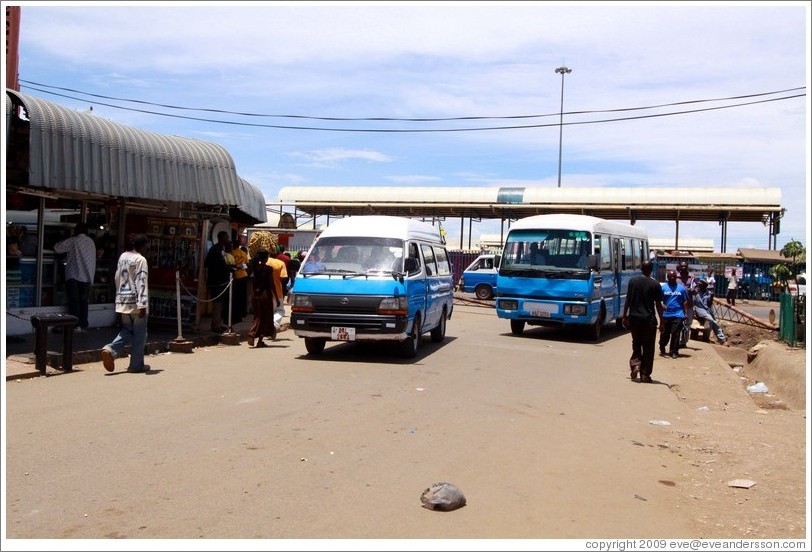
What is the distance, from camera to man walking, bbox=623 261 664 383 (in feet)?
38.7

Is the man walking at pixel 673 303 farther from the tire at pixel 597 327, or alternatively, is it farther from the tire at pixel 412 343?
the tire at pixel 412 343

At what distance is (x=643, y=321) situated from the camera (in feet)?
38.7

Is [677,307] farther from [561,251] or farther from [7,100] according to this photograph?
[7,100]

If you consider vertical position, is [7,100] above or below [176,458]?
above

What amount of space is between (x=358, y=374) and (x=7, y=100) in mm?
6152

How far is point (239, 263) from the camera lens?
50.6 ft

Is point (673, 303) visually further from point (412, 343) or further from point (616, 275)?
point (412, 343)

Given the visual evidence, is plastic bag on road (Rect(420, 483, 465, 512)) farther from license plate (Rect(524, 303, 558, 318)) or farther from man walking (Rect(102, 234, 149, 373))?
license plate (Rect(524, 303, 558, 318))

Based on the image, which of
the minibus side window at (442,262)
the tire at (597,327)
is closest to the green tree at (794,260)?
the tire at (597,327)

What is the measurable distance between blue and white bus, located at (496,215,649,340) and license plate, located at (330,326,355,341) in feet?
18.0

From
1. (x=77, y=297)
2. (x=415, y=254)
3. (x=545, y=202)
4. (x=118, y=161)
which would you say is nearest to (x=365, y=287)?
(x=415, y=254)

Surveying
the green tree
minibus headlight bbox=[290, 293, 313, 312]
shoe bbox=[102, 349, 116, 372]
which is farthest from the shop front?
the green tree

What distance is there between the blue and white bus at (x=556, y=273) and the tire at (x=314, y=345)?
5122 mm

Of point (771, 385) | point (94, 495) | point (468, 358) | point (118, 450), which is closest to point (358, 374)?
point (468, 358)
